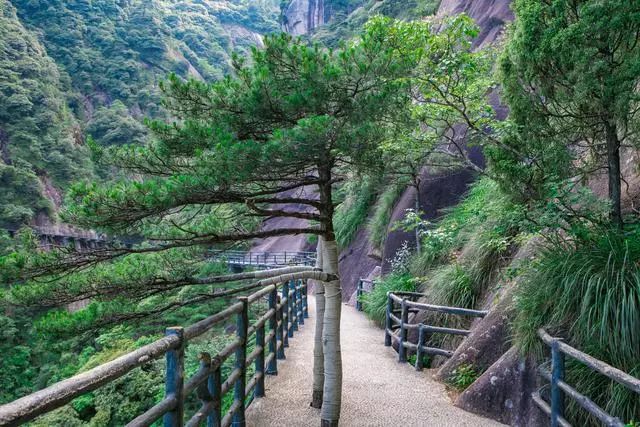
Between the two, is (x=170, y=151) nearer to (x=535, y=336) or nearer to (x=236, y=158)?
(x=236, y=158)

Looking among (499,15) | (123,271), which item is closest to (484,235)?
(123,271)

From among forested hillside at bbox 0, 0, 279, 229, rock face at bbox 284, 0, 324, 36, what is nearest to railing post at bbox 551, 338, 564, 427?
forested hillside at bbox 0, 0, 279, 229

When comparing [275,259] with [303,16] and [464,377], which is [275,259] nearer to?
[464,377]

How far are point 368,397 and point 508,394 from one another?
1.71 meters

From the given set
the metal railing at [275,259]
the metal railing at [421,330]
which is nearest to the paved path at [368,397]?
the metal railing at [421,330]

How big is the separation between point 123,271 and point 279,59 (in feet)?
7.34

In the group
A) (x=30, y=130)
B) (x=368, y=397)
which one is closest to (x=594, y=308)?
(x=368, y=397)

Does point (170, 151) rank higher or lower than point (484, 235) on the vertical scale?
higher

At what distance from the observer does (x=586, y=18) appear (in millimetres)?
3693

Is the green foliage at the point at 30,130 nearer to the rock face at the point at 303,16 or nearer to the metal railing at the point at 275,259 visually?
the metal railing at the point at 275,259

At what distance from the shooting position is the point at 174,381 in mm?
2527

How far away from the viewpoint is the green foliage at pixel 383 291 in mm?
10656

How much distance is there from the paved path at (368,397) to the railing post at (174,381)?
→ 2.37 meters

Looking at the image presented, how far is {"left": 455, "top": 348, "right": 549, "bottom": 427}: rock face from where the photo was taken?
4422mm
